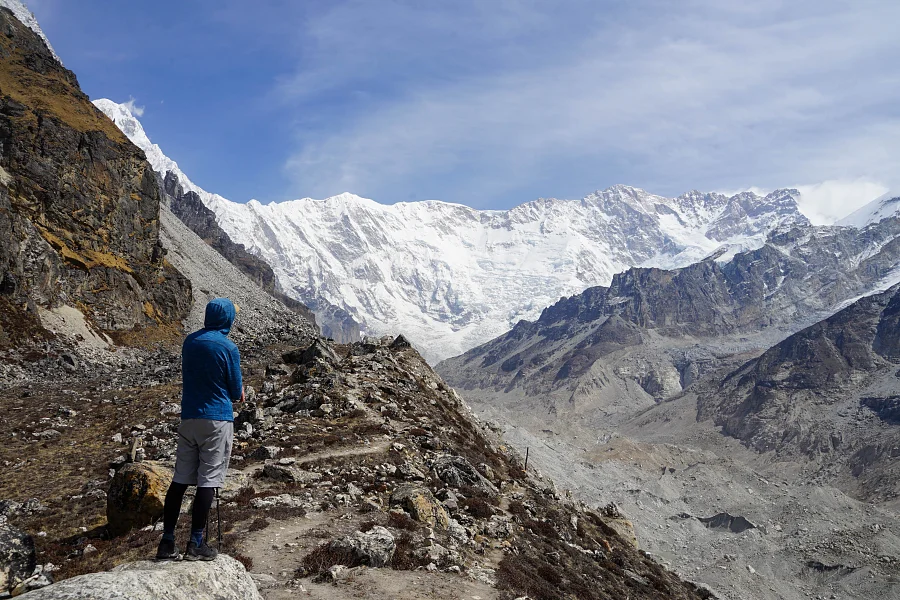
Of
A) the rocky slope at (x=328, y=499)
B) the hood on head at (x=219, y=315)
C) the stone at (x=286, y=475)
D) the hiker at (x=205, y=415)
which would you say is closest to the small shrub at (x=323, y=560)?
the rocky slope at (x=328, y=499)

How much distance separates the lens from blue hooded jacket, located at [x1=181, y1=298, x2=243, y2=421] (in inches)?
310

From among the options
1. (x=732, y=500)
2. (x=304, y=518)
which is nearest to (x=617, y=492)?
(x=732, y=500)

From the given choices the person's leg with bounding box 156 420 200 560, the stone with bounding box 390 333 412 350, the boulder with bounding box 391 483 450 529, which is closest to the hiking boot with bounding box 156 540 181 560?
the person's leg with bounding box 156 420 200 560

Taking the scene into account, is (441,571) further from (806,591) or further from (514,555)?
(806,591)

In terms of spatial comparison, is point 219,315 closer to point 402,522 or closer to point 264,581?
point 264,581

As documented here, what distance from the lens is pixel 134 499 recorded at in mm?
11945

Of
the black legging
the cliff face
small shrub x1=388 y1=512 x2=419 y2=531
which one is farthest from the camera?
the cliff face

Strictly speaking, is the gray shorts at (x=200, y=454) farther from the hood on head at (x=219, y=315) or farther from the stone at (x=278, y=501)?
the stone at (x=278, y=501)

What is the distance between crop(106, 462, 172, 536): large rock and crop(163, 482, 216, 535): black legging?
483 cm

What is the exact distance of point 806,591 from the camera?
248 ft

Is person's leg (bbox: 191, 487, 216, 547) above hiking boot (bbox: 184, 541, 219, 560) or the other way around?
above

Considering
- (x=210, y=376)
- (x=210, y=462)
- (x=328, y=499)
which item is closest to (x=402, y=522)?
(x=328, y=499)

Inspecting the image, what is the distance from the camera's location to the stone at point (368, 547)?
1123cm

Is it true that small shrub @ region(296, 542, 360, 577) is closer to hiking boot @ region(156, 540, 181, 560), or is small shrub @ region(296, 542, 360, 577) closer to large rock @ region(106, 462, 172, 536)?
hiking boot @ region(156, 540, 181, 560)
